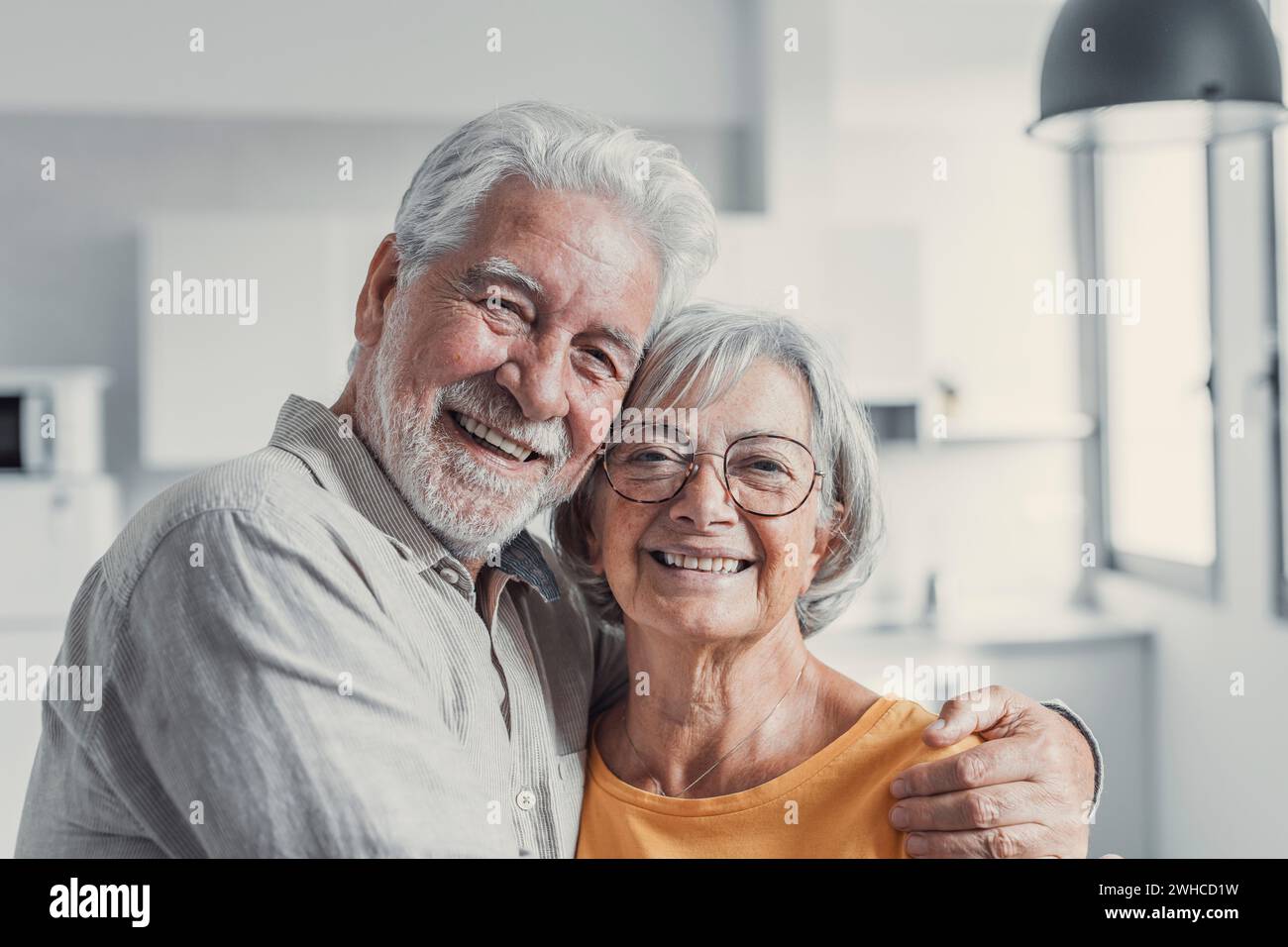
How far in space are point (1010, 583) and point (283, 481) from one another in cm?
250

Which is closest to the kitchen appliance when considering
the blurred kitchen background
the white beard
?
the blurred kitchen background

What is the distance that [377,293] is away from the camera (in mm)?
995

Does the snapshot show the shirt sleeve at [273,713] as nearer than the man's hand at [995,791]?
Yes

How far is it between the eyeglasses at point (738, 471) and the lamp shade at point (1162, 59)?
0.58 metres

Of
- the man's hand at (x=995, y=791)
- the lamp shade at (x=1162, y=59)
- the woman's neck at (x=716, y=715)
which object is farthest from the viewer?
the lamp shade at (x=1162, y=59)

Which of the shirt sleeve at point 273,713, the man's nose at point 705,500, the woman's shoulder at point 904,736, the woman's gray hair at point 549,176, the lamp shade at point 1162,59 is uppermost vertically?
the lamp shade at point 1162,59

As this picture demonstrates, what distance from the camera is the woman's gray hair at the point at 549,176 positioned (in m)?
0.91

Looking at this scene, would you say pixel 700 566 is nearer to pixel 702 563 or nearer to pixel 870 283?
pixel 702 563

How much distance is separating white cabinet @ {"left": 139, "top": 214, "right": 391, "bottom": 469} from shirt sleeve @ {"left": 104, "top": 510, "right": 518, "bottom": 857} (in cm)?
160

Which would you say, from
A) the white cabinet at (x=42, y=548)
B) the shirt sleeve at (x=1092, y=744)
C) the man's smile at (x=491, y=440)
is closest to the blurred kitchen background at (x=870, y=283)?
the white cabinet at (x=42, y=548)

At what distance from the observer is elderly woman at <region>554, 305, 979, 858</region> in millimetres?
906

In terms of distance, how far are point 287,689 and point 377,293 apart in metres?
0.43

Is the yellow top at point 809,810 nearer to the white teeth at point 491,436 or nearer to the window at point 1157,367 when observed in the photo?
the white teeth at point 491,436

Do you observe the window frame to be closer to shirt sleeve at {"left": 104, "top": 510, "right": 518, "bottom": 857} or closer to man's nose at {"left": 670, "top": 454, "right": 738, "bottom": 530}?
man's nose at {"left": 670, "top": 454, "right": 738, "bottom": 530}
